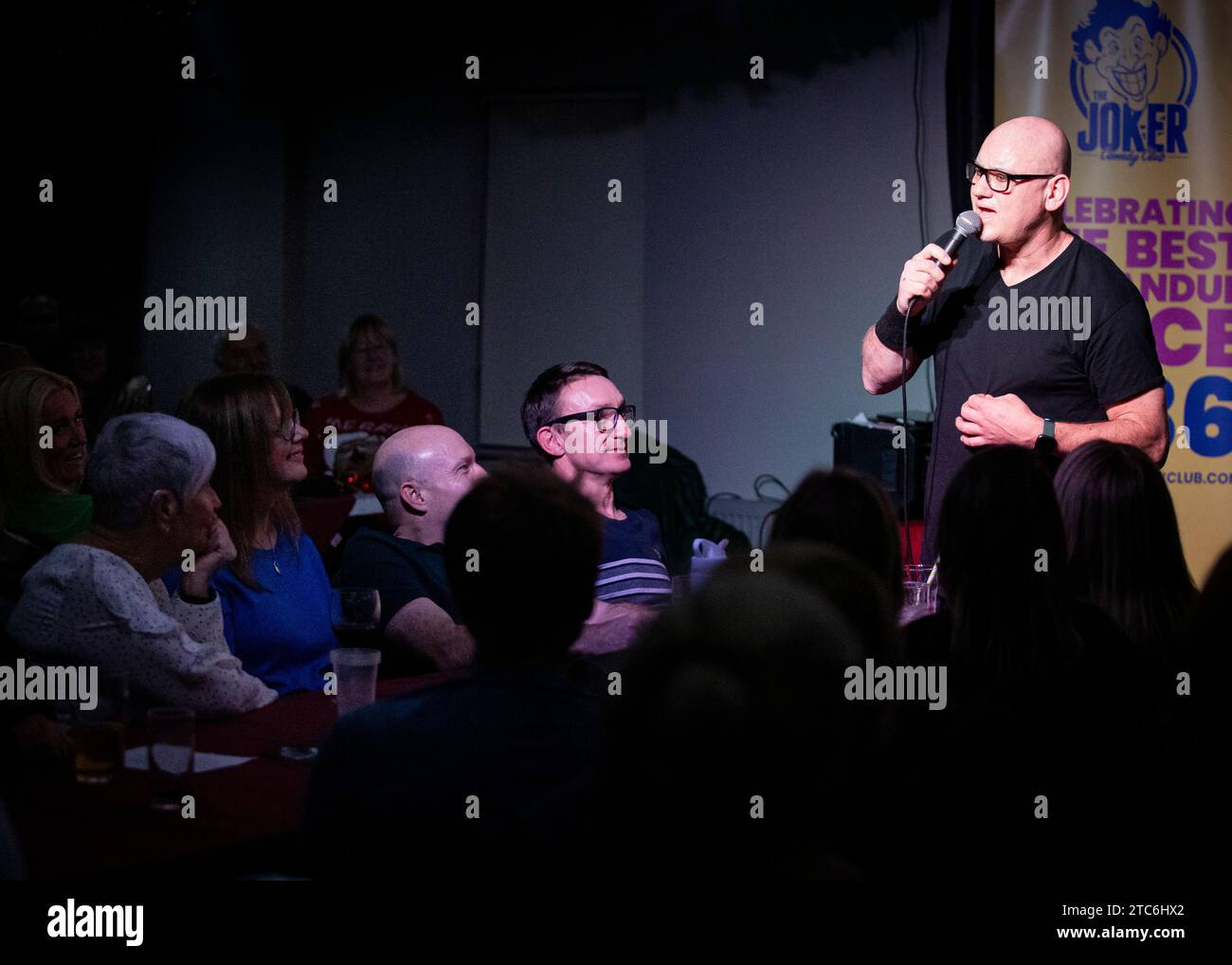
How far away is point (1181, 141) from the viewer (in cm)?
491

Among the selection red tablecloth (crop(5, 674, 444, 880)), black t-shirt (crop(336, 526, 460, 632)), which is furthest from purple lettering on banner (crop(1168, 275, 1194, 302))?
red tablecloth (crop(5, 674, 444, 880))

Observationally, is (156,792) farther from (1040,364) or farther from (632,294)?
(632,294)

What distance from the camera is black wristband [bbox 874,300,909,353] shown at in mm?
3057

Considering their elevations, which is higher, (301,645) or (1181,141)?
(1181,141)

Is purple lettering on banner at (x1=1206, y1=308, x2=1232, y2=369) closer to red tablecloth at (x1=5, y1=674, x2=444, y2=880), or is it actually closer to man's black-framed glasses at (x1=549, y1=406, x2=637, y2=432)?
man's black-framed glasses at (x1=549, y1=406, x2=637, y2=432)

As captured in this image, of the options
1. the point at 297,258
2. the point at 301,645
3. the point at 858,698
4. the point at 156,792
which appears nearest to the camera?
the point at 858,698

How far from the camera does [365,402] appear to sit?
544cm

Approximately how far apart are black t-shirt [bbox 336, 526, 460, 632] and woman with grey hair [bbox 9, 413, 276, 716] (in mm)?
324

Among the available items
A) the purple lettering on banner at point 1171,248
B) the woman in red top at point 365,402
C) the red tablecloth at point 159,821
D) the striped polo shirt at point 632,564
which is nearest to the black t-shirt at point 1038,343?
the striped polo shirt at point 632,564

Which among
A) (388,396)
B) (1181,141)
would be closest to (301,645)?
(388,396)

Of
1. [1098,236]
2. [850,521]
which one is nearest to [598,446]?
[850,521]

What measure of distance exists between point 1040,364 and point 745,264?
321 centimetres

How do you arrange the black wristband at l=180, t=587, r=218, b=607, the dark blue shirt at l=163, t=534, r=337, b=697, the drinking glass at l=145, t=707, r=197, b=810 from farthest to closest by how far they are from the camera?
the dark blue shirt at l=163, t=534, r=337, b=697
the black wristband at l=180, t=587, r=218, b=607
the drinking glass at l=145, t=707, r=197, b=810

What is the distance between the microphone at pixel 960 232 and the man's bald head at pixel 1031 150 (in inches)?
6.2
